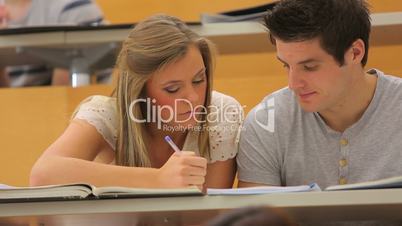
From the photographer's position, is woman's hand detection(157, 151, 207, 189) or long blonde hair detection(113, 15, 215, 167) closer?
woman's hand detection(157, 151, 207, 189)

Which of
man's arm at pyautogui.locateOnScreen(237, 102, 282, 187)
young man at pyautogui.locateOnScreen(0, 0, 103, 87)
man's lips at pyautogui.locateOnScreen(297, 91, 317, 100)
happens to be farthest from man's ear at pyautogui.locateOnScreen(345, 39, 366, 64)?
young man at pyautogui.locateOnScreen(0, 0, 103, 87)

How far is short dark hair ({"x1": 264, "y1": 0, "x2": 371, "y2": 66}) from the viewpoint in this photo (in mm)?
1759

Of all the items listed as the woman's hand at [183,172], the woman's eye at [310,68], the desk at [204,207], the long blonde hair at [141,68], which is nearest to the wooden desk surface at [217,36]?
the long blonde hair at [141,68]

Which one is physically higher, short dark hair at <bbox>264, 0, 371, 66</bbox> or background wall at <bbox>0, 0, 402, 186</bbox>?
short dark hair at <bbox>264, 0, 371, 66</bbox>

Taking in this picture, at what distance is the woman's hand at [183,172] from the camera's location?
5.38 feet

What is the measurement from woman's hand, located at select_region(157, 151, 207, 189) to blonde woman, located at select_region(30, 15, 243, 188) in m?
0.23

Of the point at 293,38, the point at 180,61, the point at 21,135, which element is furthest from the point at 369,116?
the point at 21,135

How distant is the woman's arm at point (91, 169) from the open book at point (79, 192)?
0.12 meters

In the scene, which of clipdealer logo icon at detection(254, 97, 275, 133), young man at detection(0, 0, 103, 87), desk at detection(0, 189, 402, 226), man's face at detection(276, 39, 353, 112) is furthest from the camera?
young man at detection(0, 0, 103, 87)

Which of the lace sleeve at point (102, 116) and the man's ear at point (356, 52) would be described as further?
the lace sleeve at point (102, 116)

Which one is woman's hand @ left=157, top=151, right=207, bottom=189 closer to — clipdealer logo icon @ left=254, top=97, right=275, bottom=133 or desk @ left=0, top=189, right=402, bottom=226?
desk @ left=0, top=189, right=402, bottom=226

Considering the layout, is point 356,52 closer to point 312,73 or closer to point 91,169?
point 312,73

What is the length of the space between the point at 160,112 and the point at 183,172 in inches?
14.2

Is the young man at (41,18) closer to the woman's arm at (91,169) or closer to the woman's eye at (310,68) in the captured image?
the woman's arm at (91,169)
